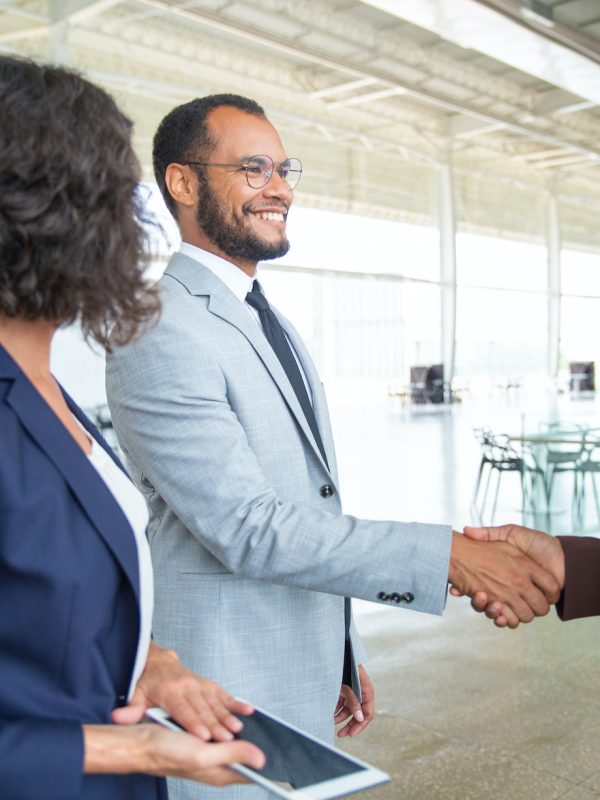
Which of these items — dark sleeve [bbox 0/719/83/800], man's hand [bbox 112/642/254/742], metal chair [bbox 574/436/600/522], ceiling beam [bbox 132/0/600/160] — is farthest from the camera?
ceiling beam [bbox 132/0/600/160]

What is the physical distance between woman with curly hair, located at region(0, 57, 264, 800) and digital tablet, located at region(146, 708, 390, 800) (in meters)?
0.03

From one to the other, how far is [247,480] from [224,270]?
19.6 inches

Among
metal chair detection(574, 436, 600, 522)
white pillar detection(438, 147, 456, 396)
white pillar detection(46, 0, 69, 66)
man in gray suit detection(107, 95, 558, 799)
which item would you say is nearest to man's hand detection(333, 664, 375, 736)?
man in gray suit detection(107, 95, 558, 799)

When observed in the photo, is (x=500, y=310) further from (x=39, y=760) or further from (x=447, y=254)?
(x=39, y=760)

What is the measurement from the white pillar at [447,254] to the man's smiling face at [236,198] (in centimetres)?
1937

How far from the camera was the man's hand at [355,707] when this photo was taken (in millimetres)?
1947

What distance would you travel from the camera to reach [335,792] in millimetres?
891

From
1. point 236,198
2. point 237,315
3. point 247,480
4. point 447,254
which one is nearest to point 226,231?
point 236,198

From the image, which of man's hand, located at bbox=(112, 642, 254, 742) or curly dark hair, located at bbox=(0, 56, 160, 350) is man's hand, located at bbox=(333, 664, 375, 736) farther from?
curly dark hair, located at bbox=(0, 56, 160, 350)

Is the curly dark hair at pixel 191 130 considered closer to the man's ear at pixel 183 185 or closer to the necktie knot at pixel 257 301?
the man's ear at pixel 183 185

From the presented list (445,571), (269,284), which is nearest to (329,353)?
(269,284)

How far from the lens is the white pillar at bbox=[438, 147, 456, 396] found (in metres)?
20.6

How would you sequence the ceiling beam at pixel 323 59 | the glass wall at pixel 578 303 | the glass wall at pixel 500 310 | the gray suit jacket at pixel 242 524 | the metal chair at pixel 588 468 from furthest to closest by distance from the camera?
the glass wall at pixel 578 303
the glass wall at pixel 500 310
the ceiling beam at pixel 323 59
the metal chair at pixel 588 468
the gray suit jacket at pixel 242 524

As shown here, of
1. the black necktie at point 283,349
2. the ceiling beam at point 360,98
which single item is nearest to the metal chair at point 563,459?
the black necktie at point 283,349
